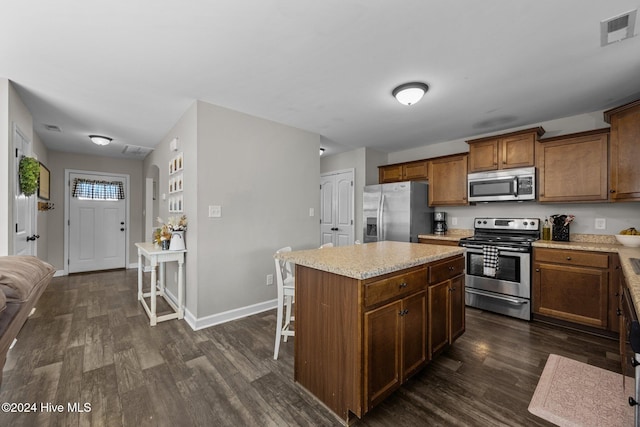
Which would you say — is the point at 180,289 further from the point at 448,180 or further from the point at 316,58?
the point at 448,180

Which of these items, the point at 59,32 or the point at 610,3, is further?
the point at 59,32

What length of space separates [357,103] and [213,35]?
160 cm

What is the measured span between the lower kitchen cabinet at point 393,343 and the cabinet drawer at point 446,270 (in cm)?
19

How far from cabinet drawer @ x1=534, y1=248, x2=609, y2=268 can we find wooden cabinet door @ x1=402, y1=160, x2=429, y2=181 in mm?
1877

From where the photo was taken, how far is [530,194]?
3.37m

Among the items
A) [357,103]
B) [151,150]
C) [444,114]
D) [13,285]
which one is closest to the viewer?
[13,285]

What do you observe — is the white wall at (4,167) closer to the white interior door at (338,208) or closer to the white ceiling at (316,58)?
the white ceiling at (316,58)

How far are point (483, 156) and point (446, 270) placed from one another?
2307 millimetres

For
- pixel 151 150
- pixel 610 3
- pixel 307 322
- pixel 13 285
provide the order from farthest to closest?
1. pixel 151 150
2. pixel 307 322
3. pixel 610 3
4. pixel 13 285

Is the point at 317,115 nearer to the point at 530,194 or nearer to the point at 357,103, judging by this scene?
the point at 357,103

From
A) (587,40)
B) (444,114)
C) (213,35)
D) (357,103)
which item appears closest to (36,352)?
(213,35)

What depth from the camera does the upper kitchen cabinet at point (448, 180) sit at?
399 centimetres

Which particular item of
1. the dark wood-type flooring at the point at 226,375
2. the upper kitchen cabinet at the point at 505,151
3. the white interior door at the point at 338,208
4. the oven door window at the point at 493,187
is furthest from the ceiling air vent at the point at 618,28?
the white interior door at the point at 338,208

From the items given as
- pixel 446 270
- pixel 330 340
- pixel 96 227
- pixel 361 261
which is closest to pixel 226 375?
pixel 330 340
